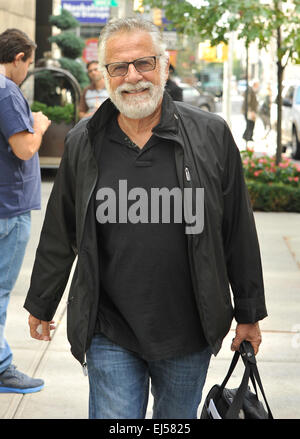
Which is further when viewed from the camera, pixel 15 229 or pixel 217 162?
pixel 15 229

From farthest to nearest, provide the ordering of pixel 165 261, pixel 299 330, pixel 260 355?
pixel 299 330, pixel 260 355, pixel 165 261

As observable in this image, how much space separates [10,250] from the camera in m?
4.60

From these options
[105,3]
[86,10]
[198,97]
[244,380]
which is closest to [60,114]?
[105,3]

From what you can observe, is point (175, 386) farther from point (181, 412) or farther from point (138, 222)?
point (138, 222)

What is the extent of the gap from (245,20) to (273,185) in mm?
2317

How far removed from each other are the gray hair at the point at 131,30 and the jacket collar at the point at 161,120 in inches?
5.4

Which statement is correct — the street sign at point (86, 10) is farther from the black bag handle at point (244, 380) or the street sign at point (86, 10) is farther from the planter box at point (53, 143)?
the black bag handle at point (244, 380)

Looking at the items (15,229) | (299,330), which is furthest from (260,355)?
(15,229)

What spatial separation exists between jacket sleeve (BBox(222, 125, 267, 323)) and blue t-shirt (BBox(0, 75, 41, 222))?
5.45 feet

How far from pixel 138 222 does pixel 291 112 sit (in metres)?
18.7

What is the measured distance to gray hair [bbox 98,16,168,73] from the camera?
2961 mm

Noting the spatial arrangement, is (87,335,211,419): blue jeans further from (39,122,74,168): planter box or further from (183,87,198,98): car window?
(183,87,198,98): car window

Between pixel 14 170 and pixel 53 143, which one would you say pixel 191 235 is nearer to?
pixel 14 170

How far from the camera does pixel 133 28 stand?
2.95 metres
